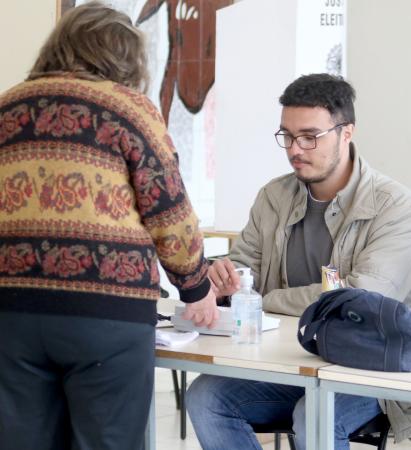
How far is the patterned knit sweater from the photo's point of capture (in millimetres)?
1182

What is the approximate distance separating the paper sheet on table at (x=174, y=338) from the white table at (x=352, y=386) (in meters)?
0.39

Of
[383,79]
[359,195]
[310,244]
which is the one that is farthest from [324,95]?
[383,79]

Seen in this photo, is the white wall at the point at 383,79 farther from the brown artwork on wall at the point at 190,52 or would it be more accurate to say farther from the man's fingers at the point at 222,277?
the man's fingers at the point at 222,277

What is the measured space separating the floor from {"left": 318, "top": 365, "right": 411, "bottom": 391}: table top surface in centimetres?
172

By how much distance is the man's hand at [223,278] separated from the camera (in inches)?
71.2

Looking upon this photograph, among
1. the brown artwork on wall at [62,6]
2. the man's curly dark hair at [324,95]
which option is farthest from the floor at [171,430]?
the brown artwork on wall at [62,6]

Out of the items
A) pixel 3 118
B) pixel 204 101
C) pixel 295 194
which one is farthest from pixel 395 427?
pixel 204 101

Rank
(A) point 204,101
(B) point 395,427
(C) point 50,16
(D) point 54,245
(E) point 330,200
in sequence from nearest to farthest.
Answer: (D) point 54,245 < (B) point 395,427 < (E) point 330,200 < (C) point 50,16 < (A) point 204,101

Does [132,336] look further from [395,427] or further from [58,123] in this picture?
[395,427]

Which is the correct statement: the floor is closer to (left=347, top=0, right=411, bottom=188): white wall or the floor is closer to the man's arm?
the man's arm

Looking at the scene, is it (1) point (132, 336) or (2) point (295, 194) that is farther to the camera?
(2) point (295, 194)

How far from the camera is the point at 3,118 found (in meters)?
1.25

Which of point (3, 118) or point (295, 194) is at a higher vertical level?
point (3, 118)

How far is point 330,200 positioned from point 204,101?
246cm
